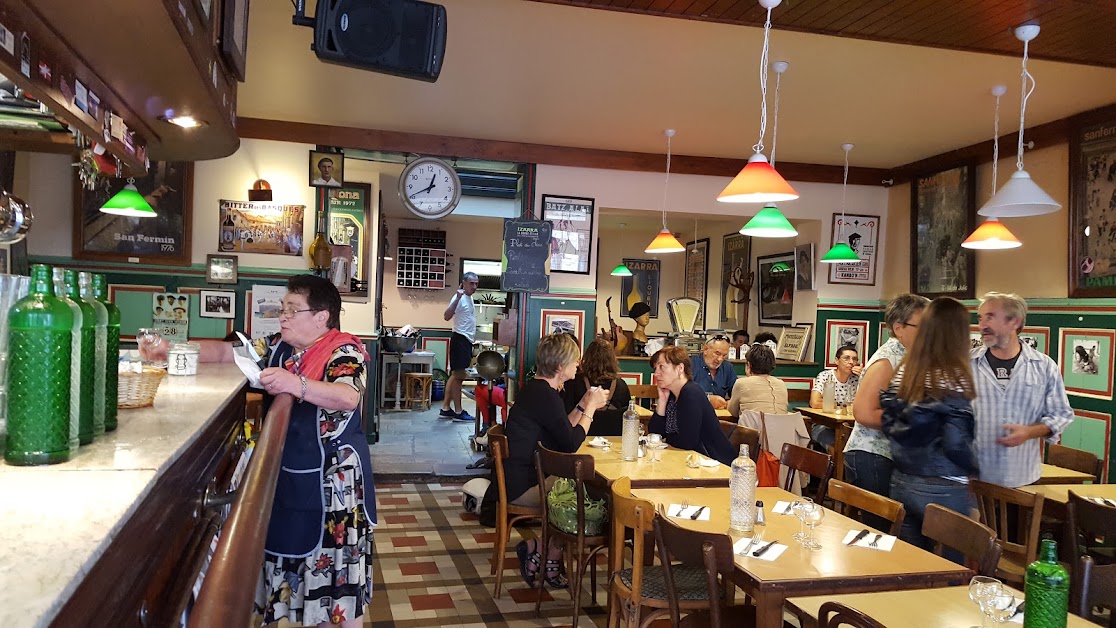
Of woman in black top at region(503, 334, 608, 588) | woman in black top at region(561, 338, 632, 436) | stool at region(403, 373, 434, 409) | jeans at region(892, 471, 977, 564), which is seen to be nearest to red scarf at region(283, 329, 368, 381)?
woman in black top at region(503, 334, 608, 588)

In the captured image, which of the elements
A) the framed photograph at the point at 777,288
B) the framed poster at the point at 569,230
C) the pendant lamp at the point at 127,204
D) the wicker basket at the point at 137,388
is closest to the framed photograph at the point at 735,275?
the framed photograph at the point at 777,288

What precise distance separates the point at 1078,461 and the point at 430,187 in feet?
19.0

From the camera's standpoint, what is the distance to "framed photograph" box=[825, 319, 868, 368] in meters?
8.76

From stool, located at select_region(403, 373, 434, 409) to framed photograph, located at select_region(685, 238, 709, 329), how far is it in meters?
4.47

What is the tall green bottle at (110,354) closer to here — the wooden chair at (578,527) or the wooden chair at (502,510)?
the wooden chair at (578,527)

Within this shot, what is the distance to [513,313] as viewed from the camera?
8.34 meters

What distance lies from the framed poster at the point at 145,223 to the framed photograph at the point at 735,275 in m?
6.86

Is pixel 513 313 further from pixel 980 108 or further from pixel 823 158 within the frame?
pixel 980 108

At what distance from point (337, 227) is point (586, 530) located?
5.09 m

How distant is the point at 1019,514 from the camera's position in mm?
4316

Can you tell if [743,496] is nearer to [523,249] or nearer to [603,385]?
[603,385]

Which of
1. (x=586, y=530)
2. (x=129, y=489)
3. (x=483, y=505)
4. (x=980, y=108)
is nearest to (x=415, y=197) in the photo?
(x=483, y=505)

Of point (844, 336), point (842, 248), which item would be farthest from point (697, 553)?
point (844, 336)

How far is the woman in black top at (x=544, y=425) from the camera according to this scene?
14.7ft
